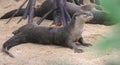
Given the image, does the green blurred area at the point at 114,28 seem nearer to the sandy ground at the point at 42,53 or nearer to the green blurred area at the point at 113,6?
the green blurred area at the point at 113,6

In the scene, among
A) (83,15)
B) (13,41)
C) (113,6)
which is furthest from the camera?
(13,41)

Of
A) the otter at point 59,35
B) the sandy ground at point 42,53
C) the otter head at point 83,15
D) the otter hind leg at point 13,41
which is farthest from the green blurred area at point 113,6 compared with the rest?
the otter hind leg at point 13,41

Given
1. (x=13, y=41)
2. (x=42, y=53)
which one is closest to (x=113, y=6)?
(x=42, y=53)

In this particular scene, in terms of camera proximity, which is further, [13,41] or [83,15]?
[13,41]

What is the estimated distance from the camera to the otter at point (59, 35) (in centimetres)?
401

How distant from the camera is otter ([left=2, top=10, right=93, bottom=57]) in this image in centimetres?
401

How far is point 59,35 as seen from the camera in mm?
4043

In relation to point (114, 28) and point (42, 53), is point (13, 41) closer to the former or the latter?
point (42, 53)

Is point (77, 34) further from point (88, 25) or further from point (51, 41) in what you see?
point (88, 25)

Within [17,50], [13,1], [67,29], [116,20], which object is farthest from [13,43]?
[116,20]

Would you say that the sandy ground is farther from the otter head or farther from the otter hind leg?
the otter head

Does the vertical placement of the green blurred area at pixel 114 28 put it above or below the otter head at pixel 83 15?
above

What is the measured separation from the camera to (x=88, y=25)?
5148mm

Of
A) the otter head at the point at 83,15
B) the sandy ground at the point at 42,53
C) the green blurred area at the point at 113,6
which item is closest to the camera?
the green blurred area at the point at 113,6
